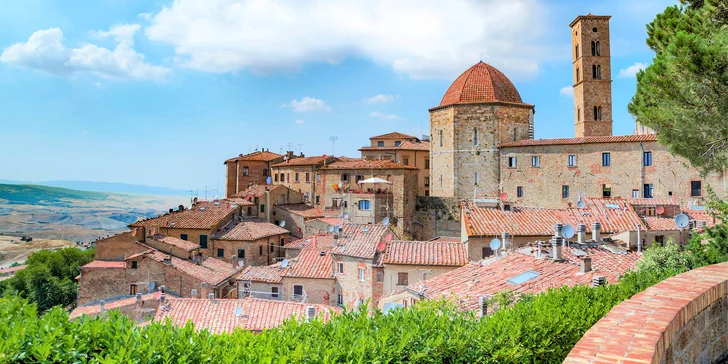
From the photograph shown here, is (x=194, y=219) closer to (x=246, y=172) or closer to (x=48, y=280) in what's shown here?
(x=48, y=280)

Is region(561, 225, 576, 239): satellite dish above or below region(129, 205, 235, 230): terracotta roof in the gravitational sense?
above

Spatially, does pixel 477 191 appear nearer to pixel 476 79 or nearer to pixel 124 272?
pixel 476 79

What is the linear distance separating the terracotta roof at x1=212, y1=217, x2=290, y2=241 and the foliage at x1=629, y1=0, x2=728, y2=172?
3358 centimetres

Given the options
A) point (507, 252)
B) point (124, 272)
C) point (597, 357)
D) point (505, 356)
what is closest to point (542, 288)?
point (507, 252)

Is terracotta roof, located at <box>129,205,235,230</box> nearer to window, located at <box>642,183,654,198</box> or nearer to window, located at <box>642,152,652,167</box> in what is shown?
window, located at <box>642,183,654,198</box>

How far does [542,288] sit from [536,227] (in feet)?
37.0

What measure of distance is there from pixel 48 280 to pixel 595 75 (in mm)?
55050

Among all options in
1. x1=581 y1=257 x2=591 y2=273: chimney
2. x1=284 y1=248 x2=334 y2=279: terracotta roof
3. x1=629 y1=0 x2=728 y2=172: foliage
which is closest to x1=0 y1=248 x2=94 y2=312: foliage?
x1=284 y1=248 x2=334 y2=279: terracotta roof

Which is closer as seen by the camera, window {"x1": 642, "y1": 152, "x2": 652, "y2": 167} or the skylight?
the skylight

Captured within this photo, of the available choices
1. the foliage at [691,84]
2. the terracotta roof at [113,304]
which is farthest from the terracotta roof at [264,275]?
the foliage at [691,84]

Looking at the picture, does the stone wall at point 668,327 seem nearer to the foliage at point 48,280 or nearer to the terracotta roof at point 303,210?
the terracotta roof at point 303,210

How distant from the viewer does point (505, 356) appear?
571 centimetres

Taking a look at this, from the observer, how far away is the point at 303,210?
174ft

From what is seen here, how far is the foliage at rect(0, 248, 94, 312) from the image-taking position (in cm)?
4778
